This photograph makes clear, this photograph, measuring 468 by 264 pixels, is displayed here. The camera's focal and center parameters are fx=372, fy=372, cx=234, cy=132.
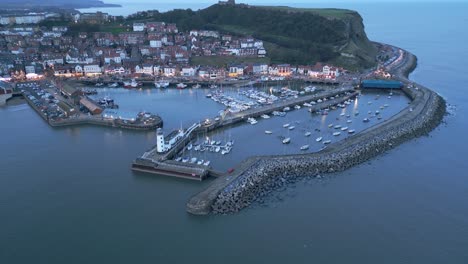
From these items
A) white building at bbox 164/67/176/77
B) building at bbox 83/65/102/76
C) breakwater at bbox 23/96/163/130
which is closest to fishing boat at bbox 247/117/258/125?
breakwater at bbox 23/96/163/130

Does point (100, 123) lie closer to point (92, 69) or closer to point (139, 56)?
point (92, 69)

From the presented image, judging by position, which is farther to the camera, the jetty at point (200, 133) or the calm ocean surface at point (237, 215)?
the jetty at point (200, 133)

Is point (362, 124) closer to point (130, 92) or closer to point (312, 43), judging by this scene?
point (130, 92)

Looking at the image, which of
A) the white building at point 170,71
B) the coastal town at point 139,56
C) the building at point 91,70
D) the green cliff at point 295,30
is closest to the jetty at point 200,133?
the coastal town at point 139,56

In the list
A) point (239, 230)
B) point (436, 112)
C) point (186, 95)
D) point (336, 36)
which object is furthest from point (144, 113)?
point (336, 36)

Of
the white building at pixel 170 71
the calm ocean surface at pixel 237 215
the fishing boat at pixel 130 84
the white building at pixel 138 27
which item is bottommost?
the calm ocean surface at pixel 237 215

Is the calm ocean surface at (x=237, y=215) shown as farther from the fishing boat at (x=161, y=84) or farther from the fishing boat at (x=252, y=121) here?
the fishing boat at (x=161, y=84)

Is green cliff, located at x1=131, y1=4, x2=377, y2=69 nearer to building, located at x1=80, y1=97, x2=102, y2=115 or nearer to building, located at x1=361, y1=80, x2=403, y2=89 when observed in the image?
building, located at x1=361, y1=80, x2=403, y2=89
